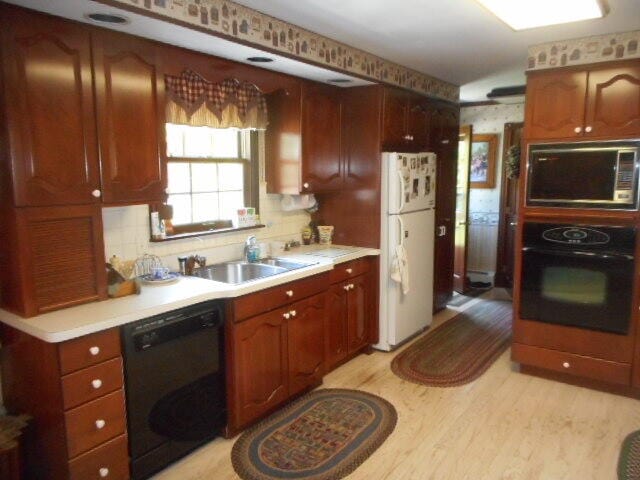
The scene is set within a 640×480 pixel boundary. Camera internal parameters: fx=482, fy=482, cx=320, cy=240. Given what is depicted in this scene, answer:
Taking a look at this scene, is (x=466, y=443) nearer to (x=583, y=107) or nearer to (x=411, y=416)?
(x=411, y=416)

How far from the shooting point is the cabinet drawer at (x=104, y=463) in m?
2.02

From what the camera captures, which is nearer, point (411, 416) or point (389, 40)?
point (411, 416)

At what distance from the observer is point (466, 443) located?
270 cm

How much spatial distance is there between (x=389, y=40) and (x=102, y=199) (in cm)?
209

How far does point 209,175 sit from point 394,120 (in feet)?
5.14

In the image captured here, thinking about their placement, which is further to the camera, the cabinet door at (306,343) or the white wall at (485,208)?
the white wall at (485,208)

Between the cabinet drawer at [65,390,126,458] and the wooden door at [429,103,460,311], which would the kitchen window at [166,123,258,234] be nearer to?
the cabinet drawer at [65,390,126,458]

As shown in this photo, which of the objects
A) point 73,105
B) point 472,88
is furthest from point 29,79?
point 472,88

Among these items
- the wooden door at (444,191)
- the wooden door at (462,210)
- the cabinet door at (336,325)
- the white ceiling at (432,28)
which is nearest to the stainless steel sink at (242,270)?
the cabinet door at (336,325)

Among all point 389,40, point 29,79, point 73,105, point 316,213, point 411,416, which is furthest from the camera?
point 316,213

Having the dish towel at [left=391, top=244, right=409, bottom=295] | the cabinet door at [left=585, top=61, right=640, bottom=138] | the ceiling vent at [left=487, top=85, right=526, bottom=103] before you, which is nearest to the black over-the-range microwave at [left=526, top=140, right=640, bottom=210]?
the cabinet door at [left=585, top=61, right=640, bottom=138]

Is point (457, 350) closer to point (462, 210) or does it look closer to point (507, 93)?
point (462, 210)

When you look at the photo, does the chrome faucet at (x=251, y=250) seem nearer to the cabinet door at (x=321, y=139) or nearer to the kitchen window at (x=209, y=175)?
the kitchen window at (x=209, y=175)

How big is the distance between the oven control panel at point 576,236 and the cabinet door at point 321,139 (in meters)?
1.59
